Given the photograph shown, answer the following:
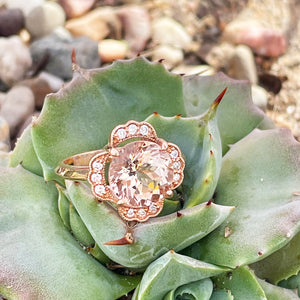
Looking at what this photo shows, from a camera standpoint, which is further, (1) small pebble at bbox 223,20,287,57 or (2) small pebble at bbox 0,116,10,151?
(1) small pebble at bbox 223,20,287,57

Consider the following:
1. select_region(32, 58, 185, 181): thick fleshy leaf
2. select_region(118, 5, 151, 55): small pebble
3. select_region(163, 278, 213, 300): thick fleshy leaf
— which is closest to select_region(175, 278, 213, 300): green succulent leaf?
select_region(163, 278, 213, 300): thick fleshy leaf

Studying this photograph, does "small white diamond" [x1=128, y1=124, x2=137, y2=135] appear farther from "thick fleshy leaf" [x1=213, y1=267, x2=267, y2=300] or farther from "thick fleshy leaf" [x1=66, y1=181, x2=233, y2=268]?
"thick fleshy leaf" [x1=213, y1=267, x2=267, y2=300]

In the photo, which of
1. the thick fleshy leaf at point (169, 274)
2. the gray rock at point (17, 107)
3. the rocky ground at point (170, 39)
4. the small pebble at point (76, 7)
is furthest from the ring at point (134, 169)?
the small pebble at point (76, 7)

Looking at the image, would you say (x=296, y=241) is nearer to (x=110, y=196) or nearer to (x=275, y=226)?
(x=275, y=226)

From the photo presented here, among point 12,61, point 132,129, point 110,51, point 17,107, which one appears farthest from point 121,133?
point 110,51

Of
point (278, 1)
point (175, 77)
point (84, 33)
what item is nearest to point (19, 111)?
point (84, 33)

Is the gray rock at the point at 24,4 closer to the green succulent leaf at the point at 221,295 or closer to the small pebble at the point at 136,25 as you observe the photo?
the small pebble at the point at 136,25
